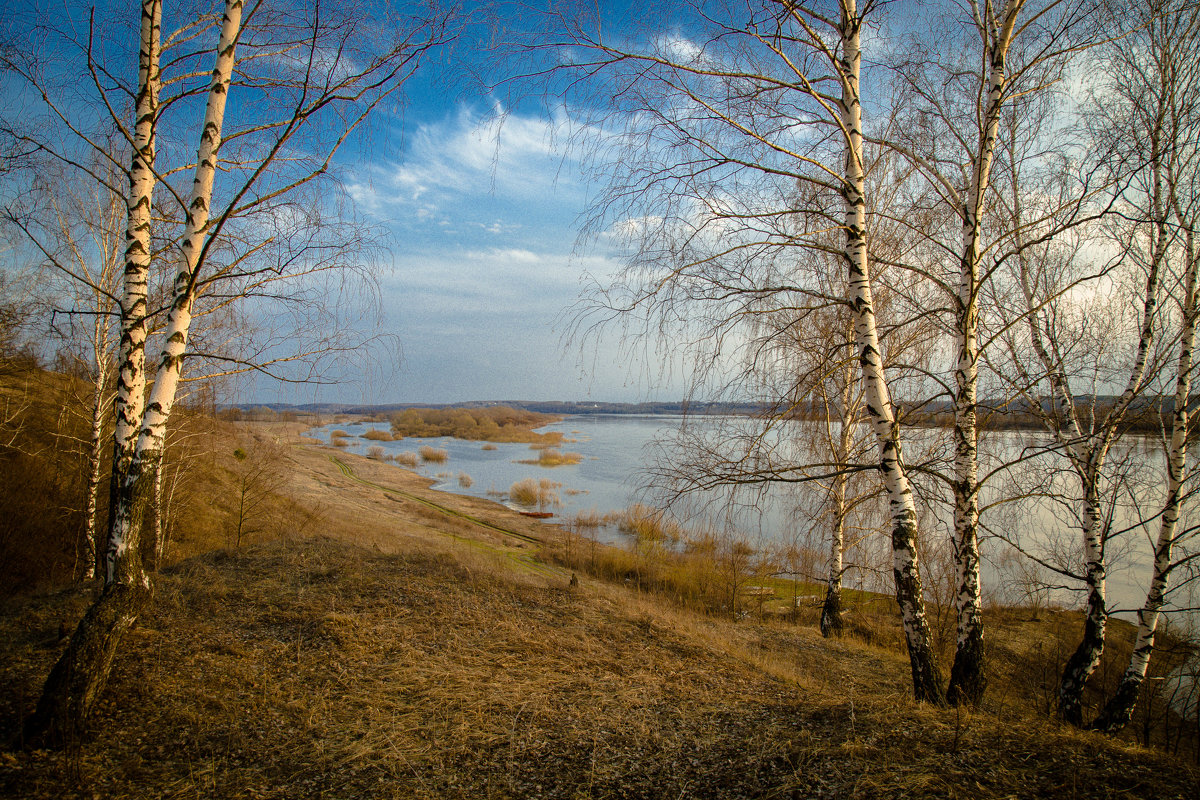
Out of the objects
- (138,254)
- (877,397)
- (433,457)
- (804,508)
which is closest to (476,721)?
(877,397)

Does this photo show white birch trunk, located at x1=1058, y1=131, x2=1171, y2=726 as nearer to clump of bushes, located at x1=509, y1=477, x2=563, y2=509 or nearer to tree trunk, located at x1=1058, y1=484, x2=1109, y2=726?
tree trunk, located at x1=1058, y1=484, x2=1109, y2=726

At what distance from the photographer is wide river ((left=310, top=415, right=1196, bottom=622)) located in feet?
18.1

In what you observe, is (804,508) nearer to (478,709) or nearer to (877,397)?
(877,397)

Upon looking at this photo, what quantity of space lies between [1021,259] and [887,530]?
4.76 meters

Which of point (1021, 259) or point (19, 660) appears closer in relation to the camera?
point (19, 660)

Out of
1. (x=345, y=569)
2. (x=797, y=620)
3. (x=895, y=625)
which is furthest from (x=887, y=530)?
(x=345, y=569)

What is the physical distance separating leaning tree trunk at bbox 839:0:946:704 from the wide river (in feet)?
3.34

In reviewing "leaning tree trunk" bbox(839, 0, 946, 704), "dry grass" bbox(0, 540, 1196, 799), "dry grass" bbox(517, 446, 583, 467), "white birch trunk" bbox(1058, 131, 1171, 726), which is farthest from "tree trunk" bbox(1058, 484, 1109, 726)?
"dry grass" bbox(517, 446, 583, 467)

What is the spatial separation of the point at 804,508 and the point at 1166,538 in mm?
5099

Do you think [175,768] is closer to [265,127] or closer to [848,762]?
[848,762]

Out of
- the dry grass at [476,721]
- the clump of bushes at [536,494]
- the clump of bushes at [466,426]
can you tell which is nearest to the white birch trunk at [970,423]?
the dry grass at [476,721]

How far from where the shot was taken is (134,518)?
133 inches

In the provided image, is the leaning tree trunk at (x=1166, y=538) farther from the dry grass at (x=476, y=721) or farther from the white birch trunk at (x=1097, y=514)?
the dry grass at (x=476, y=721)

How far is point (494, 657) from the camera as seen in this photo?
16.9ft
